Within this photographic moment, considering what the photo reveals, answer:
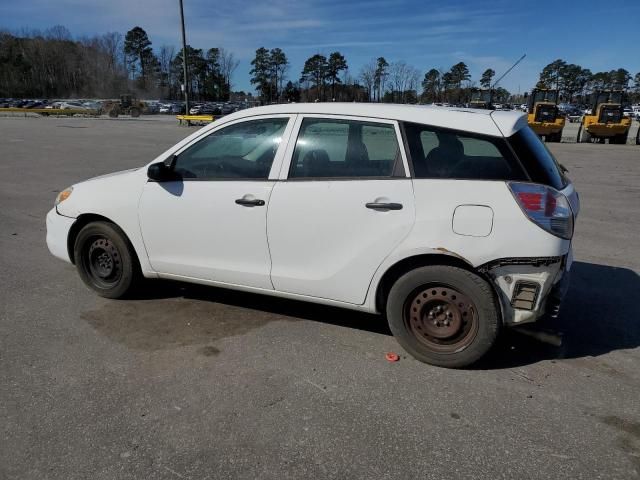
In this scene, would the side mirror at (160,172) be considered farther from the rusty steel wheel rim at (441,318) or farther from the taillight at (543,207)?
the taillight at (543,207)

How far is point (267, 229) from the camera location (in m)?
3.77

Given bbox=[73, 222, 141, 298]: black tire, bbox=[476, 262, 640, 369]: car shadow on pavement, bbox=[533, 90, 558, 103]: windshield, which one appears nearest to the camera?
bbox=[476, 262, 640, 369]: car shadow on pavement

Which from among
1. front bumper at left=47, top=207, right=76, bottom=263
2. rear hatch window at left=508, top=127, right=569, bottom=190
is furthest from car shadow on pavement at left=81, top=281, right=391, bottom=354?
rear hatch window at left=508, top=127, right=569, bottom=190

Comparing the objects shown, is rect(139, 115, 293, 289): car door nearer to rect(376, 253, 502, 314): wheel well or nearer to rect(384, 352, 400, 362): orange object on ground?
rect(376, 253, 502, 314): wheel well

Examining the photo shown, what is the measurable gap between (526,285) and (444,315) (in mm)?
567

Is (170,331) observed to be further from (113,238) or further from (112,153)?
(112,153)

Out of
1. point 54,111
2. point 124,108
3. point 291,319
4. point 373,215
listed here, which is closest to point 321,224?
point 373,215

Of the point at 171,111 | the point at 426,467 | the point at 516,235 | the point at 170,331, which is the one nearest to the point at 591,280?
the point at 516,235

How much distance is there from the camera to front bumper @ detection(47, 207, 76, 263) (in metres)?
4.61

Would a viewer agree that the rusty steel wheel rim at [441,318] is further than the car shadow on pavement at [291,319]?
No

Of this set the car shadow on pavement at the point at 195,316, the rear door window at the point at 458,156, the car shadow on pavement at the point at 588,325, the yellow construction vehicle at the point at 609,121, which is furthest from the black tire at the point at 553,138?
the rear door window at the point at 458,156

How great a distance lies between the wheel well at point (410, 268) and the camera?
330 centimetres

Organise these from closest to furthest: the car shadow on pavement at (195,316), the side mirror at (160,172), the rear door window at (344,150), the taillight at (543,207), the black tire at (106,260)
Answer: the taillight at (543,207), the rear door window at (344,150), the car shadow on pavement at (195,316), the side mirror at (160,172), the black tire at (106,260)

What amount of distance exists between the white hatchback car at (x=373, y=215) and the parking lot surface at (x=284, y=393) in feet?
1.24
